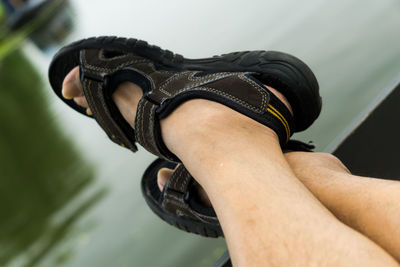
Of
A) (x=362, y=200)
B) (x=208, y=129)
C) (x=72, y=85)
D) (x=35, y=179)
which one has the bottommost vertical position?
(x=35, y=179)

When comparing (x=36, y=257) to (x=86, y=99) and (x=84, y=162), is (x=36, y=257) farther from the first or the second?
(x=86, y=99)

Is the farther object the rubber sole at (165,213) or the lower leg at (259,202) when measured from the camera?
the rubber sole at (165,213)

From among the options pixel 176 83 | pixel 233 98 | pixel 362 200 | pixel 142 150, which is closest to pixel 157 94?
pixel 176 83

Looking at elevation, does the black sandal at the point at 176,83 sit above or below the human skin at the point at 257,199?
above

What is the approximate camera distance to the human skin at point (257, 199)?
364mm

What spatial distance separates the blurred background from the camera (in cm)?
116

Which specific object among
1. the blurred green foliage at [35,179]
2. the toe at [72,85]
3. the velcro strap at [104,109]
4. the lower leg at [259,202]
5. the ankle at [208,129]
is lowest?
the blurred green foliage at [35,179]

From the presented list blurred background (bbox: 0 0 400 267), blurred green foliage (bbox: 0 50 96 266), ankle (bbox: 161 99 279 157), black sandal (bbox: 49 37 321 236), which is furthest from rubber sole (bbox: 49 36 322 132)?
blurred green foliage (bbox: 0 50 96 266)

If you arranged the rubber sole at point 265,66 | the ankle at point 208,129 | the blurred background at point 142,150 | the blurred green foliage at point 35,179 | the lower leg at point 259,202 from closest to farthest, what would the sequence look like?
the lower leg at point 259,202
the ankle at point 208,129
the rubber sole at point 265,66
the blurred background at point 142,150
the blurred green foliage at point 35,179

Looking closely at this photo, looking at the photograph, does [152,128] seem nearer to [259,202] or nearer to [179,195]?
[179,195]

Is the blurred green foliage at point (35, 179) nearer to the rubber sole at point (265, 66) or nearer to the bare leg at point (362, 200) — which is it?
the rubber sole at point (265, 66)

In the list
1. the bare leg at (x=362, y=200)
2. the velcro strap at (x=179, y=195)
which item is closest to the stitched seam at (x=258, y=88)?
the bare leg at (x=362, y=200)

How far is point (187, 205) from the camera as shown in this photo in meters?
0.72

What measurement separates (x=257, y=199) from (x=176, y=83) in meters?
0.34
